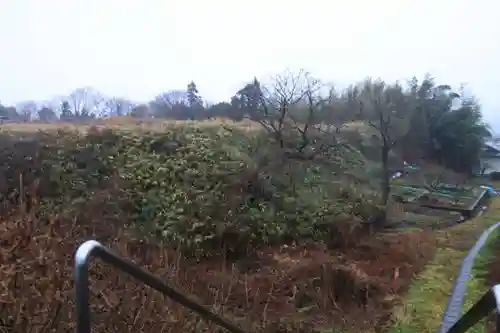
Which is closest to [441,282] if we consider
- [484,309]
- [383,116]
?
[484,309]

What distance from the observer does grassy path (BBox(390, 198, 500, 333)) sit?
6332 mm

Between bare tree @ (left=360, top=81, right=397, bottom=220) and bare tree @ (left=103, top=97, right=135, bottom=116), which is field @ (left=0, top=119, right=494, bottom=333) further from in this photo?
bare tree @ (left=103, top=97, right=135, bottom=116)

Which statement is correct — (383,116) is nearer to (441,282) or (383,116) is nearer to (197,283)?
(441,282)

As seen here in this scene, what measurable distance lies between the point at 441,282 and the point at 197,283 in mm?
4475

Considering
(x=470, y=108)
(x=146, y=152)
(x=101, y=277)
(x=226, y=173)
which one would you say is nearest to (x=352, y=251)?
(x=226, y=173)

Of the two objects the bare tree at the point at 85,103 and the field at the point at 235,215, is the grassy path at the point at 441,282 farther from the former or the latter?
the bare tree at the point at 85,103

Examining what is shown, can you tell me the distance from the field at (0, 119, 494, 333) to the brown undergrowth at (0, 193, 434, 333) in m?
0.04

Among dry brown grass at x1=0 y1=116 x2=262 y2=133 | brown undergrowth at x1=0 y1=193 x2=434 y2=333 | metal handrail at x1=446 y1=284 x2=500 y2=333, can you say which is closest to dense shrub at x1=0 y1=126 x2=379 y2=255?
dry brown grass at x1=0 y1=116 x2=262 y2=133

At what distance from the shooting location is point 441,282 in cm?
802

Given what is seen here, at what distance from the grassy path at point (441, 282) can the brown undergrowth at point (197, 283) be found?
298 millimetres

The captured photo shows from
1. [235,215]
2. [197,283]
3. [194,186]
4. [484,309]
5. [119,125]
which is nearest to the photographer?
[484,309]

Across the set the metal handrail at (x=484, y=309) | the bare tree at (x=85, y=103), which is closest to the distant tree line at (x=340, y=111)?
the bare tree at (x=85, y=103)

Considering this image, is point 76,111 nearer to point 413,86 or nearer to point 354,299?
point 354,299

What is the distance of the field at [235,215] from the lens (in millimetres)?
6996
